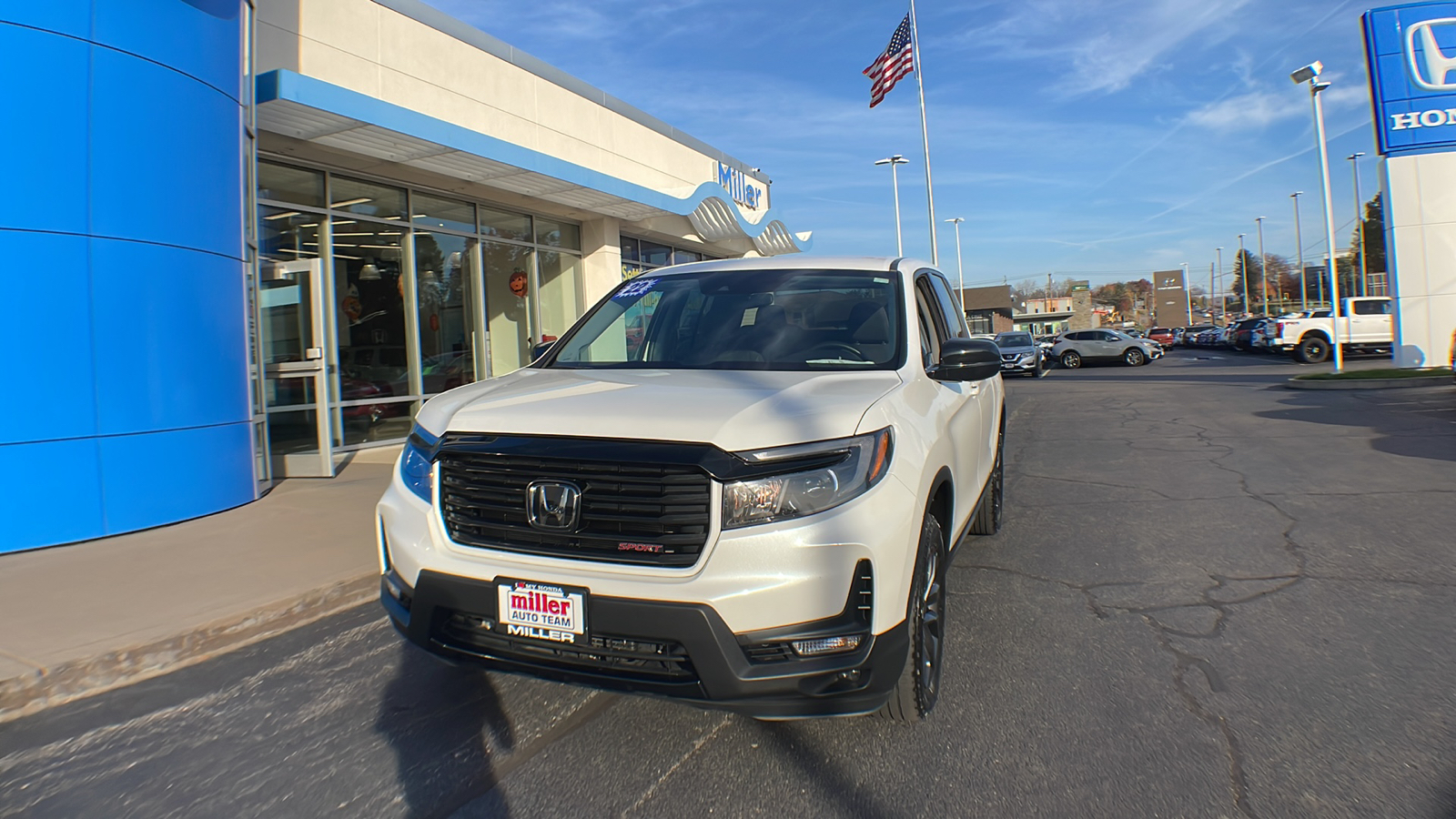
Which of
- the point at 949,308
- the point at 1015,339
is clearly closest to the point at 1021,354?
the point at 1015,339

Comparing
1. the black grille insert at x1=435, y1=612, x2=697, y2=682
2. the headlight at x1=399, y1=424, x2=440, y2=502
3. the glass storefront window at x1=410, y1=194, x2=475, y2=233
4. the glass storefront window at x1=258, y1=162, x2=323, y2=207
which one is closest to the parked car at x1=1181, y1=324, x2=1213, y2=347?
the glass storefront window at x1=410, y1=194, x2=475, y2=233

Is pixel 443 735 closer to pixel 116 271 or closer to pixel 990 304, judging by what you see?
pixel 116 271

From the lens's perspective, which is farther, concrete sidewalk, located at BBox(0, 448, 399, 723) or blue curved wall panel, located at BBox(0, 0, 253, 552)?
blue curved wall panel, located at BBox(0, 0, 253, 552)

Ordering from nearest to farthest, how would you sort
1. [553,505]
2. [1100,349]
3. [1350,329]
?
[553,505]
[1350,329]
[1100,349]

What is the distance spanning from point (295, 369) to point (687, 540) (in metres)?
8.29

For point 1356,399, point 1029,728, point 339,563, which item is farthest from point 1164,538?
point 1356,399

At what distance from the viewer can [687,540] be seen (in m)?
2.62

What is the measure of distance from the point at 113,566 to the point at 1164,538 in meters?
6.95

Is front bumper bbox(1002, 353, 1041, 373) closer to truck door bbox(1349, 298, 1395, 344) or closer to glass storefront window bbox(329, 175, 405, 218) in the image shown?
truck door bbox(1349, 298, 1395, 344)

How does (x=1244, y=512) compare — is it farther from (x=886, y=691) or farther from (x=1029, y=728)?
(x=886, y=691)

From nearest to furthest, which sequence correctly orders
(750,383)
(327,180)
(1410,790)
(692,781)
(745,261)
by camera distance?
(1410,790) → (692,781) → (750,383) → (745,261) → (327,180)

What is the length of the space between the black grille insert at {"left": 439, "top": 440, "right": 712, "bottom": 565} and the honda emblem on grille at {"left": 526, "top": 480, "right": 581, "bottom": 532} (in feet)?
0.06

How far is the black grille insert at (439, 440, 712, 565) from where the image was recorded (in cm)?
263

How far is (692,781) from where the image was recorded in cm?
283
